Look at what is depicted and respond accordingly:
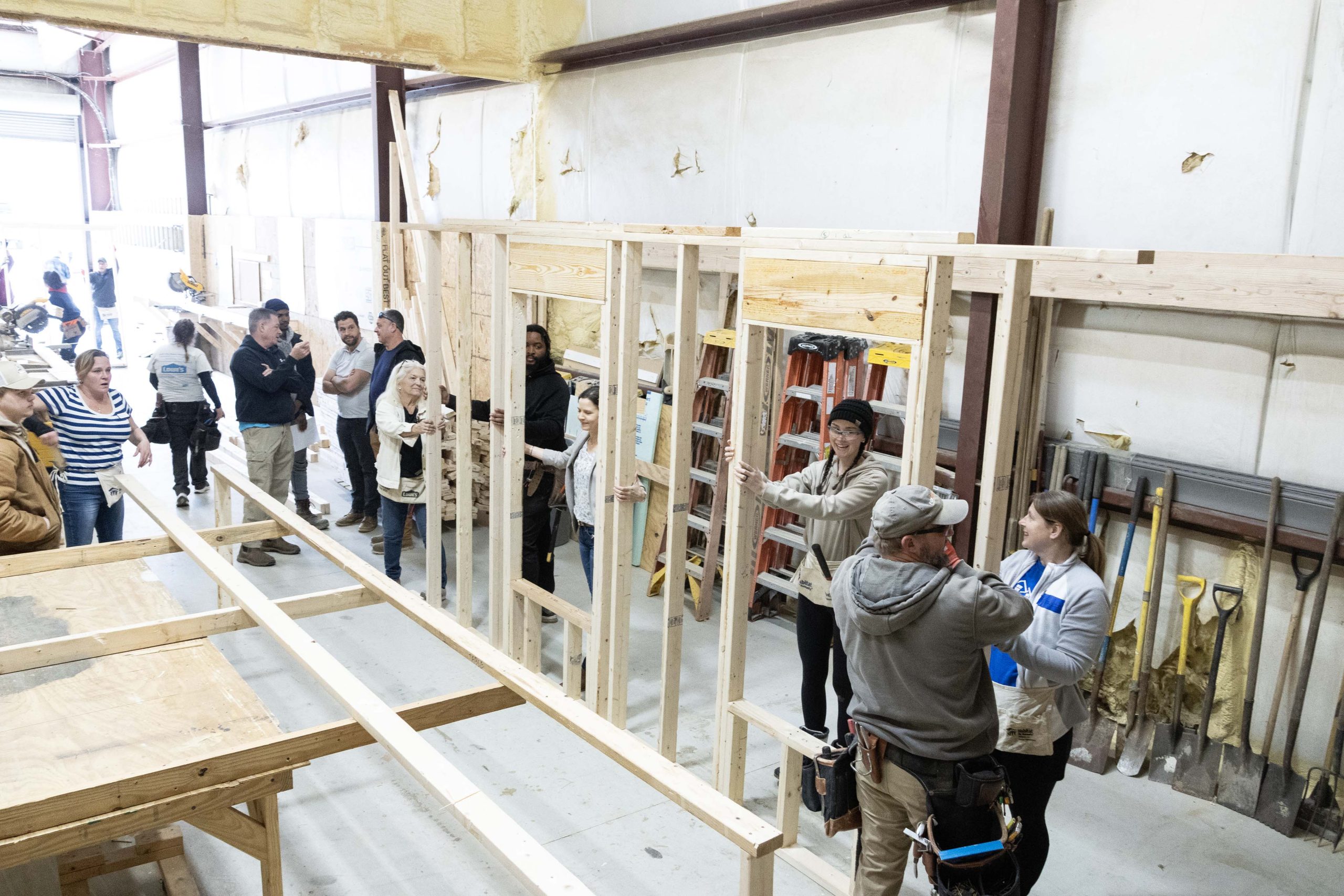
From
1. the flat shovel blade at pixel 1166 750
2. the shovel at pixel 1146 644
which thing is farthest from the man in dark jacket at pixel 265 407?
the flat shovel blade at pixel 1166 750

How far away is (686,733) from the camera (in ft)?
17.0

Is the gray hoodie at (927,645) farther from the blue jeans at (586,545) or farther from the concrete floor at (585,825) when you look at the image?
the blue jeans at (586,545)

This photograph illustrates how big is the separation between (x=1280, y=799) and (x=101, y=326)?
1882 cm

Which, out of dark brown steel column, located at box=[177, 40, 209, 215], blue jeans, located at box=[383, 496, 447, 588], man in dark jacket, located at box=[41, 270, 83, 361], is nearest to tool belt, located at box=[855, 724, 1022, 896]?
blue jeans, located at box=[383, 496, 447, 588]

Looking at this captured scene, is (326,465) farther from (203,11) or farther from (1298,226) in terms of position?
(1298,226)

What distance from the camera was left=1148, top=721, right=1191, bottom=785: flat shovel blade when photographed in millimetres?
4762

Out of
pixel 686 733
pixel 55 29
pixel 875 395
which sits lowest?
pixel 686 733

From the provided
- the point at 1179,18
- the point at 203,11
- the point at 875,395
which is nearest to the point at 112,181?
the point at 203,11

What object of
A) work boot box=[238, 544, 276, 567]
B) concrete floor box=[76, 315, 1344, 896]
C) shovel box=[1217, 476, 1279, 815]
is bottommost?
concrete floor box=[76, 315, 1344, 896]

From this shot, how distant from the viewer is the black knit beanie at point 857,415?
4.01 meters

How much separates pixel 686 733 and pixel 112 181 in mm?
20163

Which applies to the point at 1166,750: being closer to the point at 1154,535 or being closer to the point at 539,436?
the point at 1154,535

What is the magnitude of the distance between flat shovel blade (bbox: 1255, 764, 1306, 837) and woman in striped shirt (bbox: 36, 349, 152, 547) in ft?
20.7

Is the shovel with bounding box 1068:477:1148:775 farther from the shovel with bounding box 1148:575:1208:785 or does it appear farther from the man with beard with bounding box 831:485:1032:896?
the man with beard with bounding box 831:485:1032:896
